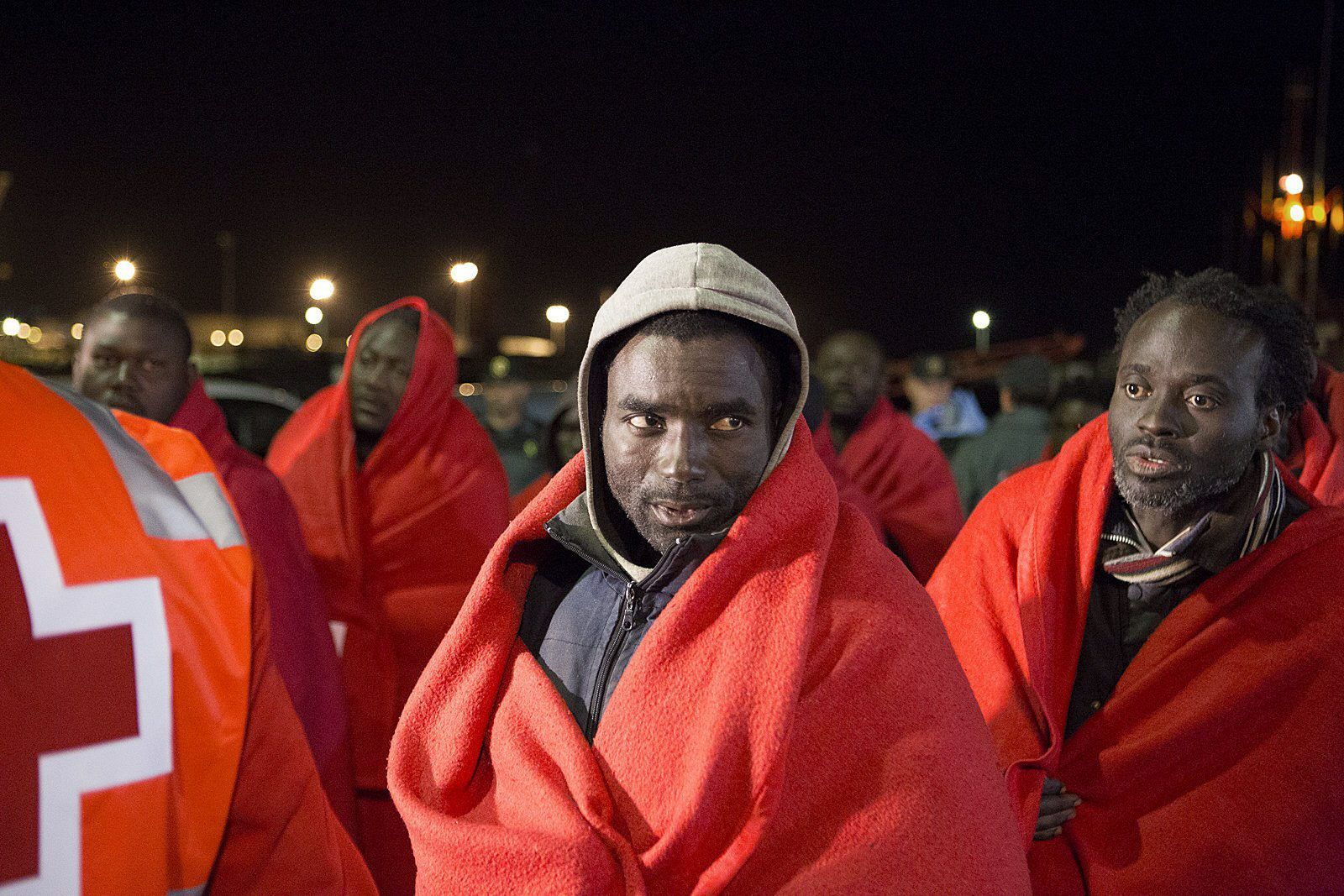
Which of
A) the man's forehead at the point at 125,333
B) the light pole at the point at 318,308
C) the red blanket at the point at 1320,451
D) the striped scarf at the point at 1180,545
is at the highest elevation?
the light pole at the point at 318,308

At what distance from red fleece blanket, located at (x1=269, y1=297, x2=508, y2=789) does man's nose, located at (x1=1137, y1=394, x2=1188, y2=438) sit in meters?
2.76

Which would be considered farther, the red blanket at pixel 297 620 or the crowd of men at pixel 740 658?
the red blanket at pixel 297 620

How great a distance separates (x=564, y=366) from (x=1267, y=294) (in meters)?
19.1

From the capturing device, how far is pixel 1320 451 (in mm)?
3324

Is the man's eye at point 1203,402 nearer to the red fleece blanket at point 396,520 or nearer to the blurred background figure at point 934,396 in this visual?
the red fleece blanket at point 396,520

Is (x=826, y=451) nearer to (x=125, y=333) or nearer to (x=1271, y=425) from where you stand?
(x=1271, y=425)

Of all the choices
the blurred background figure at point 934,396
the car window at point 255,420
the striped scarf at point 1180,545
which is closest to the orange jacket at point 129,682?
the striped scarf at point 1180,545

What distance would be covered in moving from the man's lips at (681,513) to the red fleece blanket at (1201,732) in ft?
3.52

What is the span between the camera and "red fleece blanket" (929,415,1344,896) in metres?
2.35

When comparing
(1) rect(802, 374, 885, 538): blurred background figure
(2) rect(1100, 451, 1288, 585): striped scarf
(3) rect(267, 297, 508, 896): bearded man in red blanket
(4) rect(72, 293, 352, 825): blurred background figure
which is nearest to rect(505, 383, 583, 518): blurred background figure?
(3) rect(267, 297, 508, 896): bearded man in red blanket

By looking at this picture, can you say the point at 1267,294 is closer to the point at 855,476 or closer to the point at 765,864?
the point at 765,864

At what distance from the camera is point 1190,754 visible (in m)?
2.43

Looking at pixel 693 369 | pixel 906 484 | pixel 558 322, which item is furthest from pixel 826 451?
pixel 558 322

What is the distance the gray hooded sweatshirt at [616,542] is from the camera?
6.00 feet
